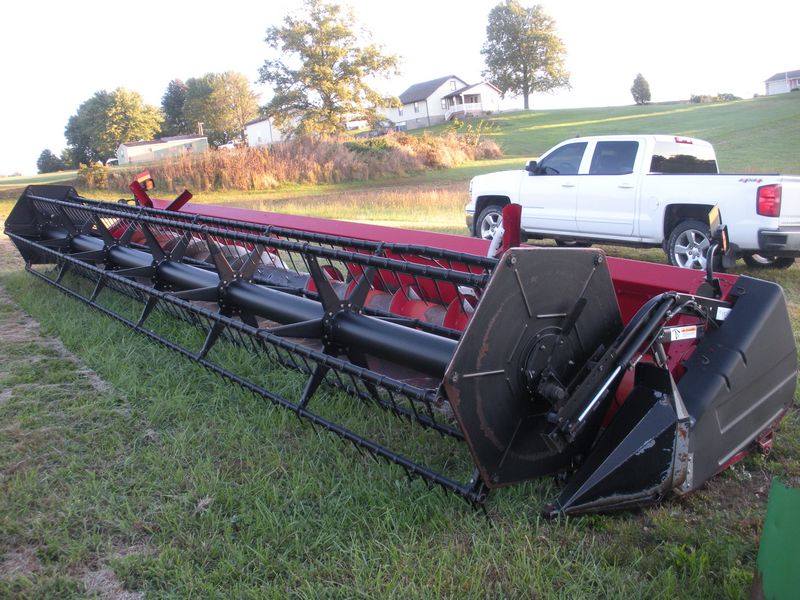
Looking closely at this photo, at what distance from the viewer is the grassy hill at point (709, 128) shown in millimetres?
27766

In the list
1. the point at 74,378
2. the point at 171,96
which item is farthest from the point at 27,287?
the point at 171,96

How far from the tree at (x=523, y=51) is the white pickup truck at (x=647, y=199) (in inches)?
2555

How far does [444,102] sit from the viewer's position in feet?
A: 251

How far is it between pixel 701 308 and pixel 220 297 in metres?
2.72

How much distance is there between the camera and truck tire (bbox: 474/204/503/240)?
10.9m

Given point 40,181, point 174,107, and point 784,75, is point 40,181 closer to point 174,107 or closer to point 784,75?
point 174,107

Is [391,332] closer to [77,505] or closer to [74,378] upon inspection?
[77,505]

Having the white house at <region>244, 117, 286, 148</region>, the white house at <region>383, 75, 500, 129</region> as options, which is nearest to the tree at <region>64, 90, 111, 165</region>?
the white house at <region>244, 117, 286, 148</region>

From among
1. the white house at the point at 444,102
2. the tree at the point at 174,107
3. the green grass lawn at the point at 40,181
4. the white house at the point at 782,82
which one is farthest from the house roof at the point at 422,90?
the white house at the point at 782,82

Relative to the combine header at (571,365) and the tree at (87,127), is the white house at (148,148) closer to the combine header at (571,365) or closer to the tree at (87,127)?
the tree at (87,127)

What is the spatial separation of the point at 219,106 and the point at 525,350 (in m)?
71.8

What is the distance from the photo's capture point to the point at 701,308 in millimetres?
2857

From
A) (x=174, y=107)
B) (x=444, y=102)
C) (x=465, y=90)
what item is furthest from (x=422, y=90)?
(x=174, y=107)

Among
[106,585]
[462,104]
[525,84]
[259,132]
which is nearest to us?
[106,585]
